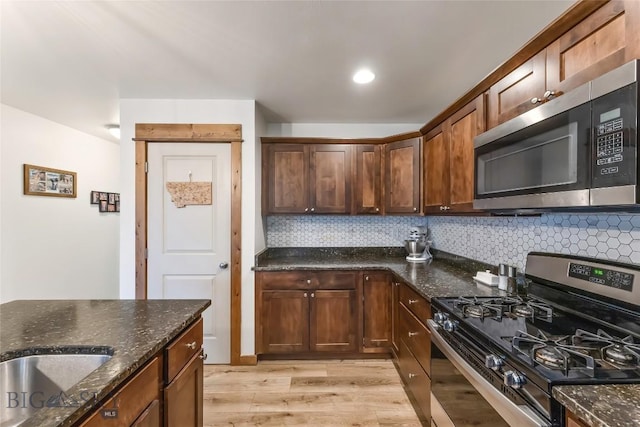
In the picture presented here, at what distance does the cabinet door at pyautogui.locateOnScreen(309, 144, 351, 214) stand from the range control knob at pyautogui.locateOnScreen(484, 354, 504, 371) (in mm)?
2243

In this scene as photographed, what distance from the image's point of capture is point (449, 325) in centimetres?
144

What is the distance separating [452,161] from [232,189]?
1.93 m

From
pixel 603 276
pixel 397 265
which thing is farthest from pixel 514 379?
pixel 397 265

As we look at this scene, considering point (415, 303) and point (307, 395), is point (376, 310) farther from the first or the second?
point (307, 395)

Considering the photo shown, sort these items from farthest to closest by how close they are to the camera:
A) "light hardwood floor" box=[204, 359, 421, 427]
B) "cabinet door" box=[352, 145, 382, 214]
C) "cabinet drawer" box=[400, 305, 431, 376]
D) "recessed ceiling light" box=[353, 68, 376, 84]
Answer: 1. "cabinet door" box=[352, 145, 382, 214]
2. "recessed ceiling light" box=[353, 68, 376, 84]
3. "light hardwood floor" box=[204, 359, 421, 427]
4. "cabinet drawer" box=[400, 305, 431, 376]

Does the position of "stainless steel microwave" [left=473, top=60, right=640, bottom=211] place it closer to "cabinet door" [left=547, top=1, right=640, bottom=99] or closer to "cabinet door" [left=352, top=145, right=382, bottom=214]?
"cabinet door" [left=547, top=1, right=640, bottom=99]

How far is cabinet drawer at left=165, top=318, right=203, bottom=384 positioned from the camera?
1.24 metres

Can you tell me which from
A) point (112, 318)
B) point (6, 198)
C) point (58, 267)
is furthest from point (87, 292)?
point (112, 318)

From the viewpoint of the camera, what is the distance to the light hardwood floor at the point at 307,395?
208cm

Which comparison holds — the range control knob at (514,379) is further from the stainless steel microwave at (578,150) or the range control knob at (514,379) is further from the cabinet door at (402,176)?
the cabinet door at (402,176)

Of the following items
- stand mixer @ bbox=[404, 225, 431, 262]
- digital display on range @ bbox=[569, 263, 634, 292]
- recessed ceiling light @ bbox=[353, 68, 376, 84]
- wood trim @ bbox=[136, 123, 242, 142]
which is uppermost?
recessed ceiling light @ bbox=[353, 68, 376, 84]

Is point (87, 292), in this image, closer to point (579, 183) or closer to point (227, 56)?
point (227, 56)

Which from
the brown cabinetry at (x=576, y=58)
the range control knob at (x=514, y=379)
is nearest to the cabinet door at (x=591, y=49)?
the brown cabinetry at (x=576, y=58)

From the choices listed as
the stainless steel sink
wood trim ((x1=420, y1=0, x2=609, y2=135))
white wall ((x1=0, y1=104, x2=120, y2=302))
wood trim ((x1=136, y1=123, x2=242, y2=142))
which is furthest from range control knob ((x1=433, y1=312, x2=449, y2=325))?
white wall ((x1=0, y1=104, x2=120, y2=302))
